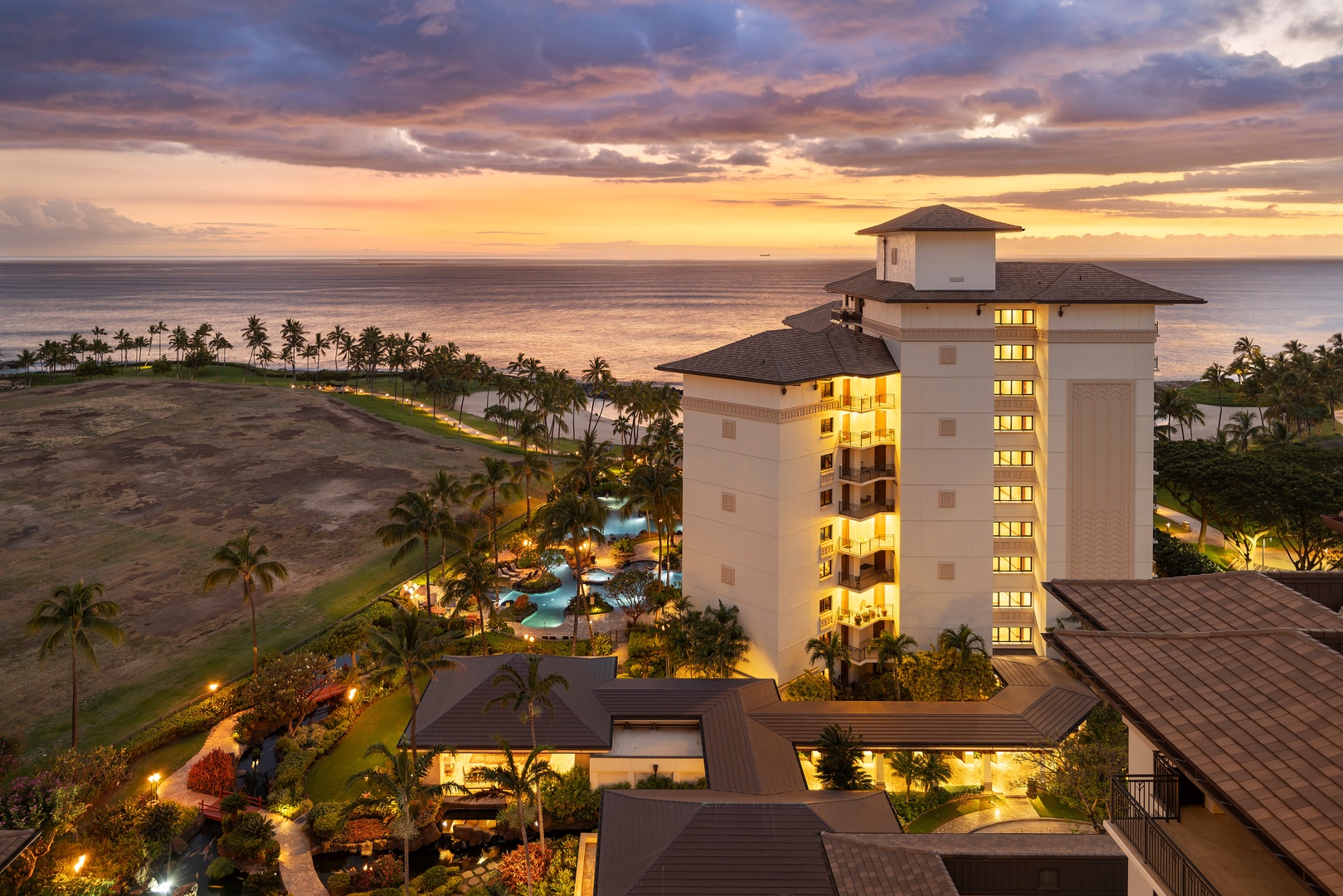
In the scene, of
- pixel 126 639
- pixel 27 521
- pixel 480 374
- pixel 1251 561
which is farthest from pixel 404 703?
pixel 480 374

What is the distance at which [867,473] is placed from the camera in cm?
4688

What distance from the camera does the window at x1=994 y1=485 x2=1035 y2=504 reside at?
47688 mm

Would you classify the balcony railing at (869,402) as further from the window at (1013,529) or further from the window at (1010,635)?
A: the window at (1010,635)

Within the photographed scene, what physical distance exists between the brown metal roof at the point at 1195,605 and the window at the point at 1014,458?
2932 cm

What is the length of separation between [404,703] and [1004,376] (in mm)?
37488

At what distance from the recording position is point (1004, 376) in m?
47.2

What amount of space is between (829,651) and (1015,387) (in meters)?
18.2

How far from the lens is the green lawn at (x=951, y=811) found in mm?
35309

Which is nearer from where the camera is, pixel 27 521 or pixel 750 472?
pixel 750 472

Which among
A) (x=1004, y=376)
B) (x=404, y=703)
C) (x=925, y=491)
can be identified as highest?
(x=1004, y=376)

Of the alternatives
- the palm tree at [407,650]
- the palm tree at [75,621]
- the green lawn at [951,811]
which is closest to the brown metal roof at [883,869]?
the green lawn at [951,811]

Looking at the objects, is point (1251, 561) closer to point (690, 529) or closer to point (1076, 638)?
point (690, 529)

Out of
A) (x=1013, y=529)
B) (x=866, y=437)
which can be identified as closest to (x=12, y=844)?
(x=866, y=437)

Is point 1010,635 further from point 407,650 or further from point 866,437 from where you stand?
point 407,650
